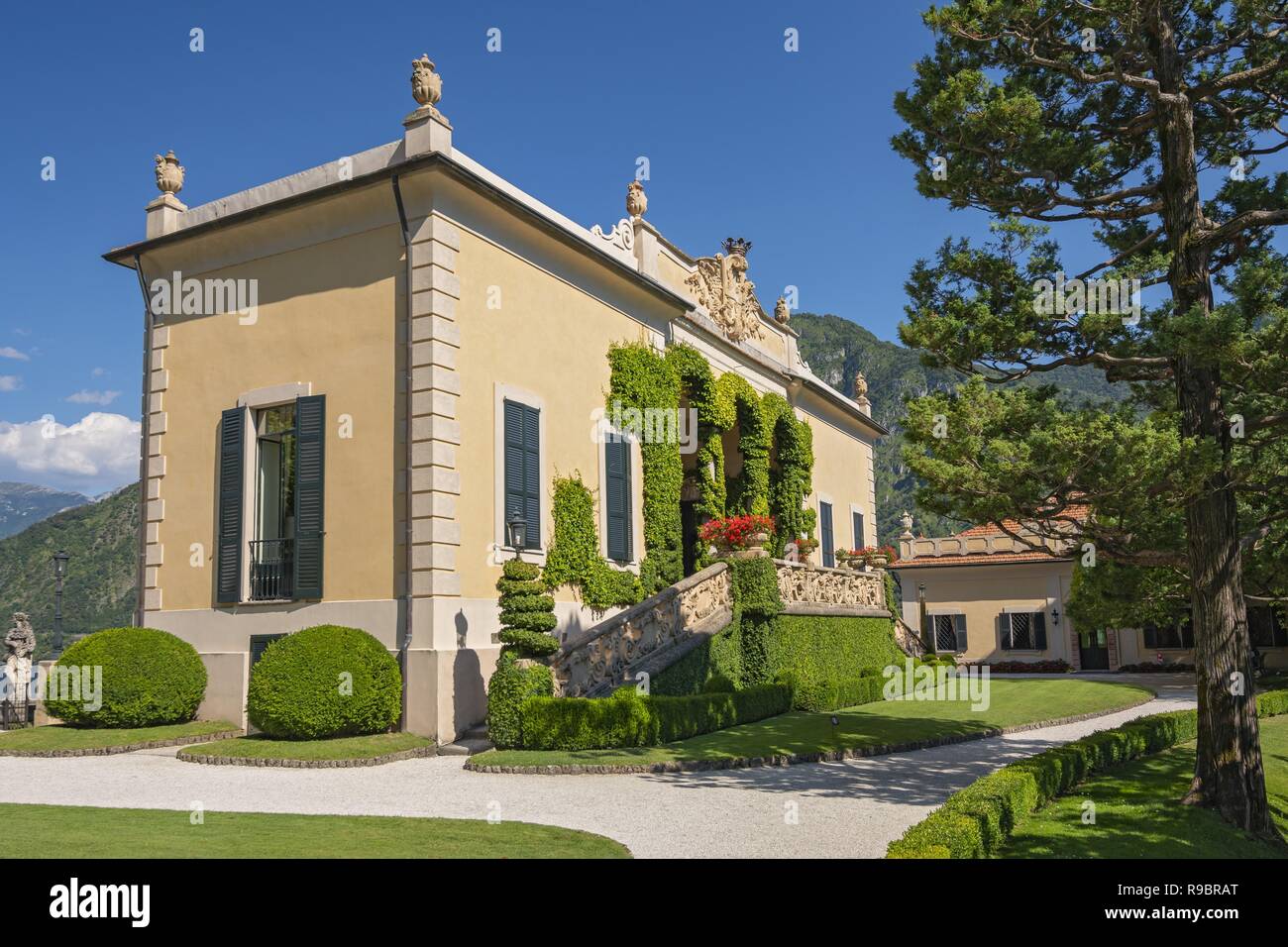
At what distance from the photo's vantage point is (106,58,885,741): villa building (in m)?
15.5

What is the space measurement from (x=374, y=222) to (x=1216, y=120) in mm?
11950

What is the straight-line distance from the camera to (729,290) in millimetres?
27078

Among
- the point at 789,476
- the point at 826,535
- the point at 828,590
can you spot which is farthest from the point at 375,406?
the point at 826,535

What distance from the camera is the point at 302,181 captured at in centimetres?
1742

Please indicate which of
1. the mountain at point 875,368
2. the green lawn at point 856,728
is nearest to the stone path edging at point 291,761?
the green lawn at point 856,728

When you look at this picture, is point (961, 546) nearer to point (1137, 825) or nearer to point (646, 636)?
point (646, 636)

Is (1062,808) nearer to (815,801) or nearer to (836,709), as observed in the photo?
(815,801)

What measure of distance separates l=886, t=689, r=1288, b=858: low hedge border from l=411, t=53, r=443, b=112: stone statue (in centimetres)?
1288

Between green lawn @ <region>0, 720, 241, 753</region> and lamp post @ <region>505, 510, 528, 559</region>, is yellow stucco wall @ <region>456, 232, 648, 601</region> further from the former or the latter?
green lawn @ <region>0, 720, 241, 753</region>

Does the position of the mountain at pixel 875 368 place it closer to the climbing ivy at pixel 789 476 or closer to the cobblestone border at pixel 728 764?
the climbing ivy at pixel 789 476

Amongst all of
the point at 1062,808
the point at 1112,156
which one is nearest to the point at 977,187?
the point at 1112,156

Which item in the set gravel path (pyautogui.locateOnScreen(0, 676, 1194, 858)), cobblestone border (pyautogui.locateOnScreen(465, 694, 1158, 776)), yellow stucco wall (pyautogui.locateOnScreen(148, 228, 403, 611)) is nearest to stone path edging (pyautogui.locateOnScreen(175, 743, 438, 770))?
gravel path (pyautogui.locateOnScreen(0, 676, 1194, 858))

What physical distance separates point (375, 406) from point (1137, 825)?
11779 mm

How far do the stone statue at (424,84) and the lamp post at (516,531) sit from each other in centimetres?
674
